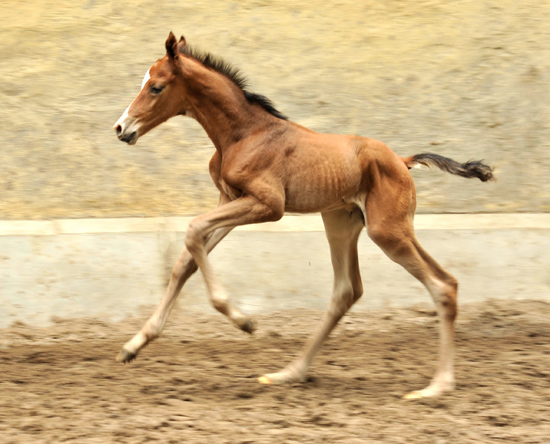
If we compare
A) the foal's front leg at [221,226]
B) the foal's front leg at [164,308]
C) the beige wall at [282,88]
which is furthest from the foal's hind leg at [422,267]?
the beige wall at [282,88]

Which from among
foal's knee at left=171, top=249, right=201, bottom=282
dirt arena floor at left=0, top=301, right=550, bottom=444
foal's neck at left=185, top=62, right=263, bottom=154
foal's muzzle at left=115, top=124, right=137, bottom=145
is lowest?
dirt arena floor at left=0, top=301, right=550, bottom=444

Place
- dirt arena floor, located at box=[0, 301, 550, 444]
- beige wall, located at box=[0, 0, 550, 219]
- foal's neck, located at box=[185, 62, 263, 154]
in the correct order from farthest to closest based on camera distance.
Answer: beige wall, located at box=[0, 0, 550, 219], foal's neck, located at box=[185, 62, 263, 154], dirt arena floor, located at box=[0, 301, 550, 444]

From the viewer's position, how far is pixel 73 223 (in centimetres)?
673

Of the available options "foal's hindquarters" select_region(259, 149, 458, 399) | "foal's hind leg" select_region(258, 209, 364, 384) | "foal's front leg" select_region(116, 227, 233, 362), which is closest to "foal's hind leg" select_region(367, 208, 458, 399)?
"foal's hindquarters" select_region(259, 149, 458, 399)

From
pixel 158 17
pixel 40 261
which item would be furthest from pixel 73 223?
pixel 158 17

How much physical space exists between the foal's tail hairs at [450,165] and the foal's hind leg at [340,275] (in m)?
0.53

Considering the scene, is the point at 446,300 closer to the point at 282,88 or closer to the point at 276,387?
the point at 276,387

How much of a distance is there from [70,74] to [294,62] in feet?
8.49

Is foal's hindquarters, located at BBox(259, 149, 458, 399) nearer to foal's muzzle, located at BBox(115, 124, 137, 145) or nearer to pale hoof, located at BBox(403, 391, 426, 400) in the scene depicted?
pale hoof, located at BBox(403, 391, 426, 400)

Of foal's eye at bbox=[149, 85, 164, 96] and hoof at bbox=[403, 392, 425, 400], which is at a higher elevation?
foal's eye at bbox=[149, 85, 164, 96]

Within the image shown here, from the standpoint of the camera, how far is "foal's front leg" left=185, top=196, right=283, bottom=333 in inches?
172

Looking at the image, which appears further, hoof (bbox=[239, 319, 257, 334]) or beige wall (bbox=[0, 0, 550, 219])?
beige wall (bbox=[0, 0, 550, 219])

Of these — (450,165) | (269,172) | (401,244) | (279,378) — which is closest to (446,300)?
(401,244)

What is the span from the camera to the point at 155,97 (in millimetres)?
4613
